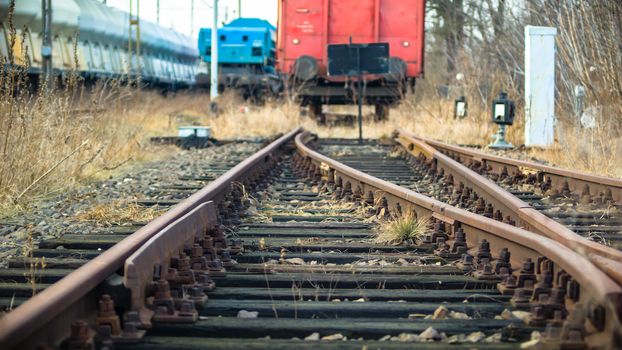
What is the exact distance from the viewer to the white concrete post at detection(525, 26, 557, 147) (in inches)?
525

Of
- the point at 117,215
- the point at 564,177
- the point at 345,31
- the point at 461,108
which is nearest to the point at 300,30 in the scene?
the point at 345,31

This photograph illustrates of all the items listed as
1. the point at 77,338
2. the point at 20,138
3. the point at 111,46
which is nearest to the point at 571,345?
the point at 77,338

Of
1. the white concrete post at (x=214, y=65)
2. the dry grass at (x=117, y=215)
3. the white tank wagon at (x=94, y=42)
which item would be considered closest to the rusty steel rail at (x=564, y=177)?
the dry grass at (x=117, y=215)

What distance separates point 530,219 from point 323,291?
5.36ft

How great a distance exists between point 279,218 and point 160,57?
2831 centimetres

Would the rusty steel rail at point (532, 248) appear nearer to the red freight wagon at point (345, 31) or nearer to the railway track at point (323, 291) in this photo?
the railway track at point (323, 291)

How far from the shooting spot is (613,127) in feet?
38.4

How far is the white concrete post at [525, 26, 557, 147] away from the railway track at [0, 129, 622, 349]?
27.0 ft

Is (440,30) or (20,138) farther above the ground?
(440,30)

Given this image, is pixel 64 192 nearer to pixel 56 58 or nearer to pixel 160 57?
pixel 56 58

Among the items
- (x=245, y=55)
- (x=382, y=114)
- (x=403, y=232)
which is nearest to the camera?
(x=403, y=232)

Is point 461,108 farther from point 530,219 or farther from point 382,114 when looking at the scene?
point 530,219

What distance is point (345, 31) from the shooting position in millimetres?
18750

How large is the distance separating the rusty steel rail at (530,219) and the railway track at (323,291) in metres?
0.11
